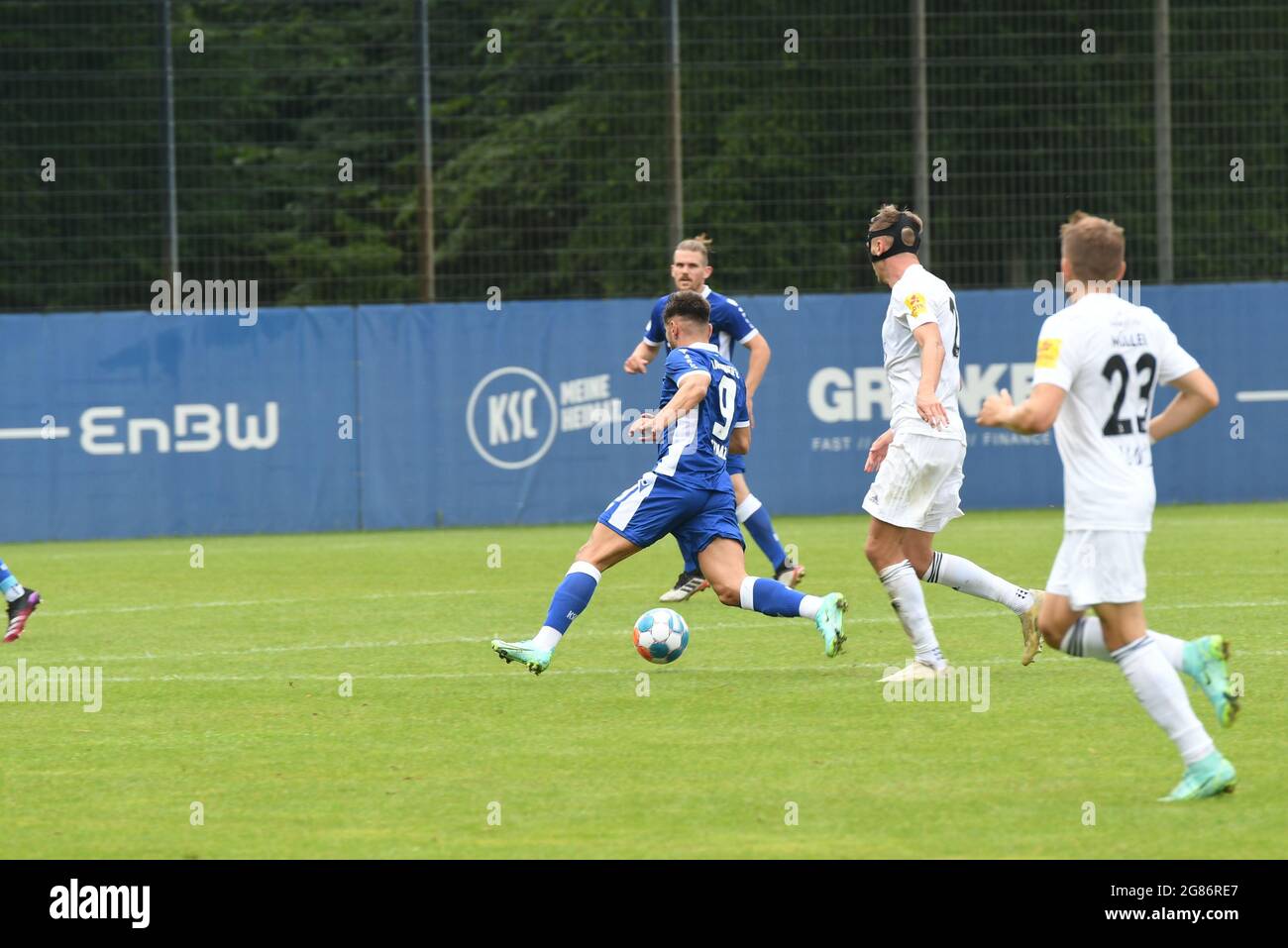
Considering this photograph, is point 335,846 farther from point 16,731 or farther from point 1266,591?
point 1266,591

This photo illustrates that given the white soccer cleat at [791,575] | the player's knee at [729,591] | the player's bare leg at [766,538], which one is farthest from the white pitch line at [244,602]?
the player's knee at [729,591]

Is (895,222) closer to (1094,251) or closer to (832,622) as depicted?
(832,622)

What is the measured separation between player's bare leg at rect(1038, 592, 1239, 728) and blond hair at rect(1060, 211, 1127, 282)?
1113 mm

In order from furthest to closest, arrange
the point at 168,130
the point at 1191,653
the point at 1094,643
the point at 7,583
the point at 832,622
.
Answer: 1. the point at 168,130
2. the point at 7,583
3. the point at 832,622
4. the point at 1094,643
5. the point at 1191,653

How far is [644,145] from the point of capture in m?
22.9

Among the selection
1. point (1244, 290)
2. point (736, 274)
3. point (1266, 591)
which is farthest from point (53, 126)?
point (1266, 591)

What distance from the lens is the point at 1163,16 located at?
23125 mm

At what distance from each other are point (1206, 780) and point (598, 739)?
8.40 ft

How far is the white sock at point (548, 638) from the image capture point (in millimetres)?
9055

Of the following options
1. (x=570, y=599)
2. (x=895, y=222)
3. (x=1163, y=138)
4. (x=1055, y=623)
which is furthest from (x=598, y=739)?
(x=1163, y=138)

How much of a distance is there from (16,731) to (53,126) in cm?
1488

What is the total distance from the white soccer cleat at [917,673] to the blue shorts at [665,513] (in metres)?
0.95

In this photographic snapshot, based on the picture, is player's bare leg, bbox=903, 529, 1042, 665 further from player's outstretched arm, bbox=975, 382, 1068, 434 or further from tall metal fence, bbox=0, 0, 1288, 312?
tall metal fence, bbox=0, 0, 1288, 312

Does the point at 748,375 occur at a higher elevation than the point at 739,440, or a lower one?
higher
